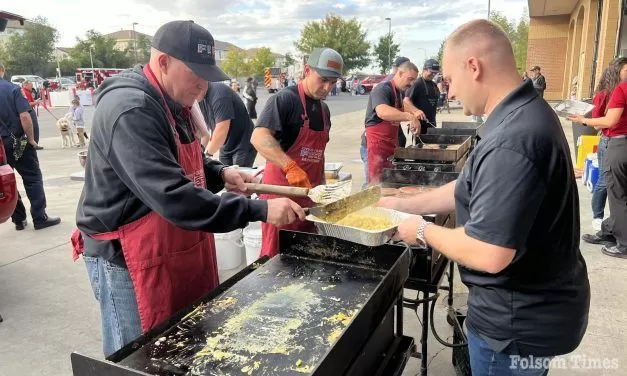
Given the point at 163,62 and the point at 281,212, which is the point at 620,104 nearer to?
the point at 281,212

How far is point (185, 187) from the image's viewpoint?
1591 millimetres

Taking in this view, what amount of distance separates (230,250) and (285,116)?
156 centimetres

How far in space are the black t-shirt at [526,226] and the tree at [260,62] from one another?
2512 inches

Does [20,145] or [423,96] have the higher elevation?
[423,96]

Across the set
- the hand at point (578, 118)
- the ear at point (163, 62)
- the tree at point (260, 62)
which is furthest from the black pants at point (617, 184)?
the tree at point (260, 62)

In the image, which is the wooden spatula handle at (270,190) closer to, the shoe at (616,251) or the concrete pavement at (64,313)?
the concrete pavement at (64,313)

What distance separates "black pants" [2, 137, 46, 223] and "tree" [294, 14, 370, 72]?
50.7m

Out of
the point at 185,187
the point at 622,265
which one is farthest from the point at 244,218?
the point at 622,265

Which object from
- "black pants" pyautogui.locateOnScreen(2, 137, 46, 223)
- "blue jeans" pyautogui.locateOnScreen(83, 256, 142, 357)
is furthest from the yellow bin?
"black pants" pyautogui.locateOnScreen(2, 137, 46, 223)

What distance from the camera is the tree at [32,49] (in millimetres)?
58594

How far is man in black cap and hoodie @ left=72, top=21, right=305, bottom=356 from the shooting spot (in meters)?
1.57

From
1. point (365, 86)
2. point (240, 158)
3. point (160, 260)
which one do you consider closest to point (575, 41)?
point (240, 158)

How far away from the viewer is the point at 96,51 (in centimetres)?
5928

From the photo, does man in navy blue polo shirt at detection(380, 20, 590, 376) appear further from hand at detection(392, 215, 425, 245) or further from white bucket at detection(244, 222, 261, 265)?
white bucket at detection(244, 222, 261, 265)
